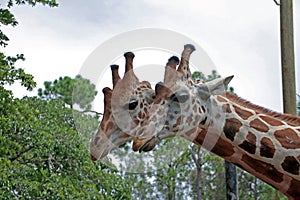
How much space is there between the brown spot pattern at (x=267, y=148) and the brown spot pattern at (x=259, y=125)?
0.07 metres

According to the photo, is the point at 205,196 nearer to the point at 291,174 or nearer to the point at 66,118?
the point at 66,118

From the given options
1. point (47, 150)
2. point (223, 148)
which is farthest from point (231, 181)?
point (47, 150)

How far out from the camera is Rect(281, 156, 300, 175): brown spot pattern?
288cm

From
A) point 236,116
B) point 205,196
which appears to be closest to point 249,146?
point 236,116

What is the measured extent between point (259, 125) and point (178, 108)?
462mm

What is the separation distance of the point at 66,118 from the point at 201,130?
6287mm

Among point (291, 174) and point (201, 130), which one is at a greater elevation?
point (201, 130)

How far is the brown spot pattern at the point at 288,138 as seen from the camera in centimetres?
291

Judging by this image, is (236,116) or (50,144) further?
(50,144)

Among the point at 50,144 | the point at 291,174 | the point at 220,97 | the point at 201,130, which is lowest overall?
the point at 291,174

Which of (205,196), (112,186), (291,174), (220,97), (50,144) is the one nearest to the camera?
(291,174)

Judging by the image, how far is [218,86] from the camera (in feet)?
9.61

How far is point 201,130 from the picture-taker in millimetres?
3059

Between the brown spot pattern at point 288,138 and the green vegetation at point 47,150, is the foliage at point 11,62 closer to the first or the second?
the green vegetation at point 47,150
